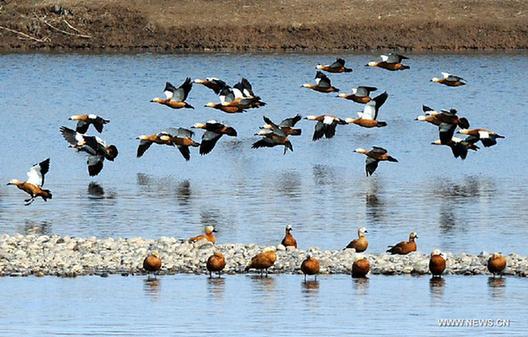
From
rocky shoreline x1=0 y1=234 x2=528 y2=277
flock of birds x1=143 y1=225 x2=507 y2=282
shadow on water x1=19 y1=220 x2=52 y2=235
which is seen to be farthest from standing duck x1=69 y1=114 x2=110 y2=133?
flock of birds x1=143 y1=225 x2=507 y2=282

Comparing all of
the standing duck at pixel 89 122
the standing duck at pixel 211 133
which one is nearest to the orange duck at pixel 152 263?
the standing duck at pixel 211 133

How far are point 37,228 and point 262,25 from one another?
130 ft

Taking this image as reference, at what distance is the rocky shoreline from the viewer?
826 inches

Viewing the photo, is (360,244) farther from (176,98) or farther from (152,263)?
(176,98)

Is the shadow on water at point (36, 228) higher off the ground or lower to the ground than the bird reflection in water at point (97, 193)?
lower

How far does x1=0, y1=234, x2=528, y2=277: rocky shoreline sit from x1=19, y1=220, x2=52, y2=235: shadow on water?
6.87 feet

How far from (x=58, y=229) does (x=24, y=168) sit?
8373 mm

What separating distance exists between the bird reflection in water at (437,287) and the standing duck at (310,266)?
4.83 ft

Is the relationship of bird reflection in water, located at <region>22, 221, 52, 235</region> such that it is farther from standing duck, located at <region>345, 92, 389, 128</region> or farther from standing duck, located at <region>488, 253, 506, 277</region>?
standing duck, located at <region>345, 92, 389, 128</region>

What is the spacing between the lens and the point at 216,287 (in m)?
20.2

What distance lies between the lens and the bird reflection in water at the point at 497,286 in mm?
19750

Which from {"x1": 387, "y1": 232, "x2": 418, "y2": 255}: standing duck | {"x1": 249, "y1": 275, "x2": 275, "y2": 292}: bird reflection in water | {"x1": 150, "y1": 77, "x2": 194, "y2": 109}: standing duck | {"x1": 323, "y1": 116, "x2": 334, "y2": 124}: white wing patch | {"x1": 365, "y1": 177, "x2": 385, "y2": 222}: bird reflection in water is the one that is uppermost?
{"x1": 150, "y1": 77, "x2": 194, "y2": 109}: standing duck

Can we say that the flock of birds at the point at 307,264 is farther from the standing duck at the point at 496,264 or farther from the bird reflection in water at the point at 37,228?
the bird reflection in water at the point at 37,228

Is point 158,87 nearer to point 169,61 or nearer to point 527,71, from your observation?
point 169,61
